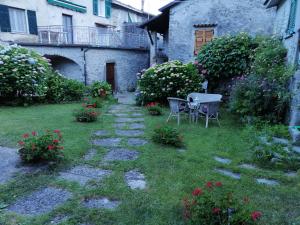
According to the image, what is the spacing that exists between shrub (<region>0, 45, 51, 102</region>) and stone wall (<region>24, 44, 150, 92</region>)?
2.44 metres

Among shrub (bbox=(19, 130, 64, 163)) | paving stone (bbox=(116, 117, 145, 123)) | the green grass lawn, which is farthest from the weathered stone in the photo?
shrub (bbox=(19, 130, 64, 163))

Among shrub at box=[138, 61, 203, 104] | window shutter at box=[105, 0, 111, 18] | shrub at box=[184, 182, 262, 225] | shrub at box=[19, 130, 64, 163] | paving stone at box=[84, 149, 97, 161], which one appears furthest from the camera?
window shutter at box=[105, 0, 111, 18]

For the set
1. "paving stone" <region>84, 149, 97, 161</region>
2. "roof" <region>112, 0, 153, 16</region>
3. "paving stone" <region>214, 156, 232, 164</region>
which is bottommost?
"paving stone" <region>214, 156, 232, 164</region>

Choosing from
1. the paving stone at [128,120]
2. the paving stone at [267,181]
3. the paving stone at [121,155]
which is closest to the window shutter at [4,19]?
the paving stone at [128,120]

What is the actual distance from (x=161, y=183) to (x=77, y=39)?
11701 millimetres

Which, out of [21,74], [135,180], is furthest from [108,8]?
[135,180]

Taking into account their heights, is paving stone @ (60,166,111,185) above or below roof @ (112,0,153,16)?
below

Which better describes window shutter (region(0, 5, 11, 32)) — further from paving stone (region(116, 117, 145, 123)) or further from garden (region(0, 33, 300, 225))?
paving stone (region(116, 117, 145, 123))

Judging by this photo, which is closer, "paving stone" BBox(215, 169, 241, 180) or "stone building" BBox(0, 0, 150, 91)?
"paving stone" BBox(215, 169, 241, 180)

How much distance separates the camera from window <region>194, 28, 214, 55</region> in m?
9.68

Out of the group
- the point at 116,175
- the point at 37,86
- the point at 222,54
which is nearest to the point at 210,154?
the point at 116,175

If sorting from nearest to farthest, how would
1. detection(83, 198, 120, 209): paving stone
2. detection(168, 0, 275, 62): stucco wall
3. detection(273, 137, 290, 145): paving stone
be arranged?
detection(83, 198, 120, 209): paving stone
detection(273, 137, 290, 145): paving stone
detection(168, 0, 275, 62): stucco wall

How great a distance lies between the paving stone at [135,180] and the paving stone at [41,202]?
0.70 m

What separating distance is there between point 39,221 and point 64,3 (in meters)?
13.7
